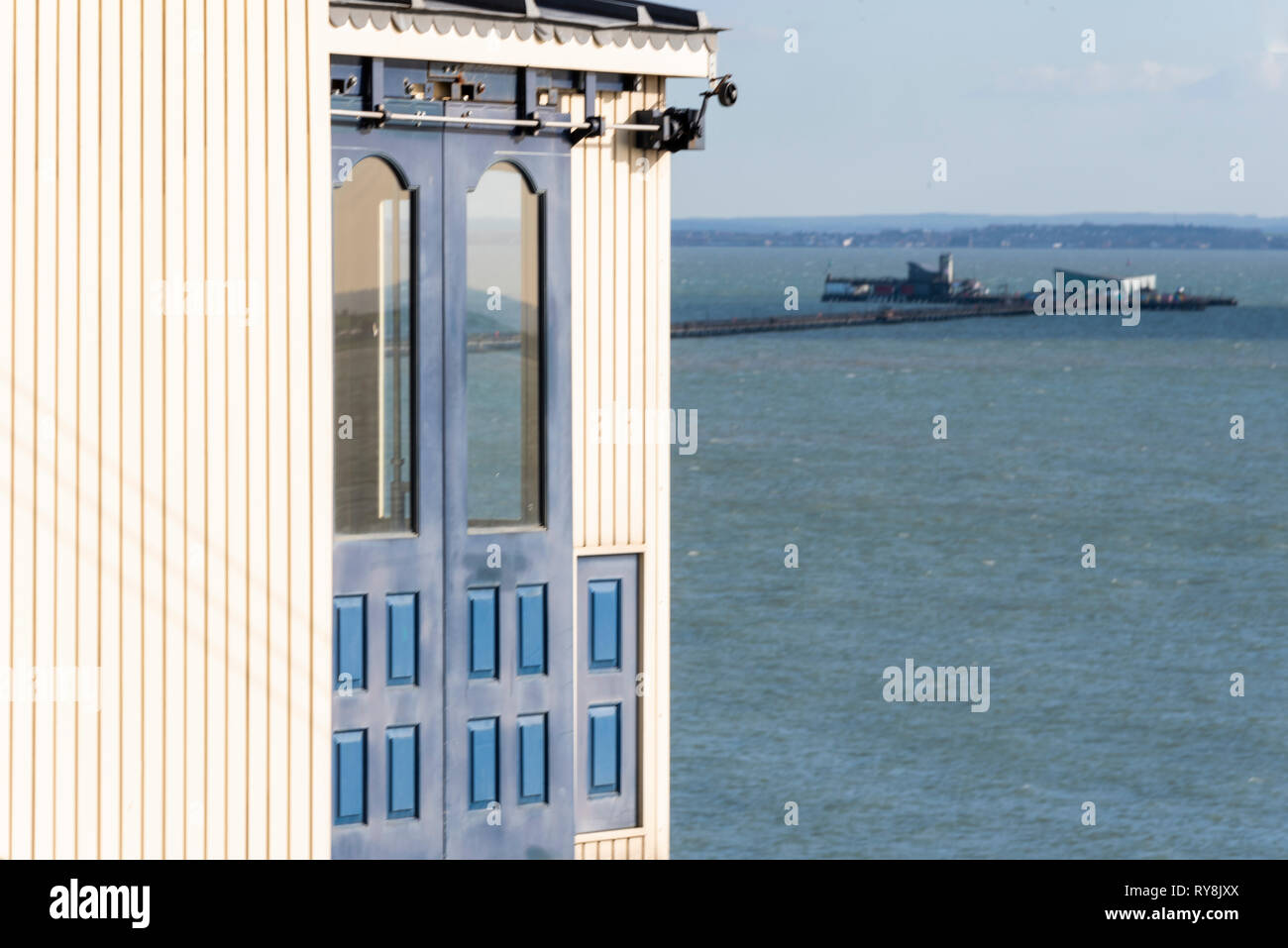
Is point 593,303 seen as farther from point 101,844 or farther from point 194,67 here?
point 101,844

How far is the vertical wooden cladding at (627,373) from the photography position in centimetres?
1247

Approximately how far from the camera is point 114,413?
8.20 metres

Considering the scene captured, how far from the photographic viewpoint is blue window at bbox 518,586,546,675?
12.1 m

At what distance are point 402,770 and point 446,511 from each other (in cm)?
150

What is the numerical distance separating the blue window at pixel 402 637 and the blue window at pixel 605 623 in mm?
1289

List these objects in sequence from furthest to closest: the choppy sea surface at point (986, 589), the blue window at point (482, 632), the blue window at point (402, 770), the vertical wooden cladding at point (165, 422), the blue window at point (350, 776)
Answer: the choppy sea surface at point (986, 589), the blue window at point (482, 632), the blue window at point (402, 770), the blue window at point (350, 776), the vertical wooden cladding at point (165, 422)

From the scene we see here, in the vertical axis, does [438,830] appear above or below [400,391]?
below

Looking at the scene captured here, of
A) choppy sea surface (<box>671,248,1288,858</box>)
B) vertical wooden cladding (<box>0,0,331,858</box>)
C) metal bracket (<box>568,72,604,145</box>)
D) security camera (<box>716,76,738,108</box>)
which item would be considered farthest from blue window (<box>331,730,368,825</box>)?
choppy sea surface (<box>671,248,1288,858</box>)

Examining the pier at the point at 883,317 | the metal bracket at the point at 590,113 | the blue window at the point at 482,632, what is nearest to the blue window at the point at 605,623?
the blue window at the point at 482,632

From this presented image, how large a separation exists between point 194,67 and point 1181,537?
3258 inches

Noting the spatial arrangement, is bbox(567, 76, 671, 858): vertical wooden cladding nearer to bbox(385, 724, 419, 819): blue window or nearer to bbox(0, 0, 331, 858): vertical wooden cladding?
bbox(385, 724, 419, 819): blue window

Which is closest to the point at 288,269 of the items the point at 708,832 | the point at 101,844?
the point at 101,844

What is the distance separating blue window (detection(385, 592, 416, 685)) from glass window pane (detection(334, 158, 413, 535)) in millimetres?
408

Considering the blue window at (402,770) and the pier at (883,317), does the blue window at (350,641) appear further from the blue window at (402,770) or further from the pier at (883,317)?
the pier at (883,317)
